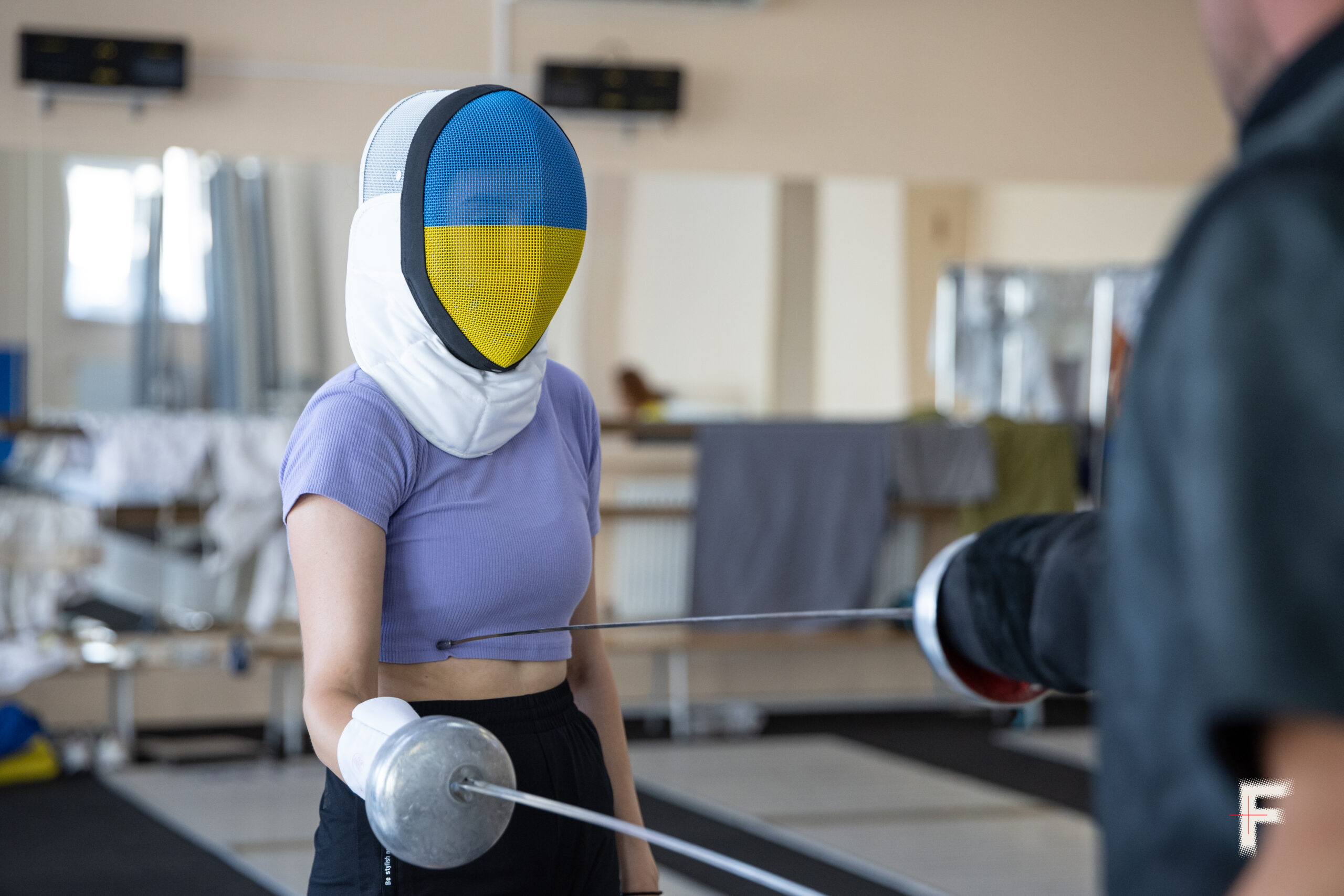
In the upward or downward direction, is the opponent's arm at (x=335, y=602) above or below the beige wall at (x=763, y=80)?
below

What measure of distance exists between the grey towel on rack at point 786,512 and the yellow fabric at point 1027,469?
524 millimetres

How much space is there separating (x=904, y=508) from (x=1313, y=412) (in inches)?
184

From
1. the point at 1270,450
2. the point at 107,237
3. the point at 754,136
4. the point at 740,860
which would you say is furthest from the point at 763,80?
the point at 1270,450

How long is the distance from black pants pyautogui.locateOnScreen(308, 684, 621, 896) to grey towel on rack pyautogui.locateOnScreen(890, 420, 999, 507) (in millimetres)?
3727

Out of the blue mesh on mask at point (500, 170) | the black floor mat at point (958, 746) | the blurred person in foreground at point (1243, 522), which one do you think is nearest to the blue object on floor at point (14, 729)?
the black floor mat at point (958, 746)

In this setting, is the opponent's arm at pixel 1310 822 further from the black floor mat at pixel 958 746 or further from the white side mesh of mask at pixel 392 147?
the black floor mat at pixel 958 746

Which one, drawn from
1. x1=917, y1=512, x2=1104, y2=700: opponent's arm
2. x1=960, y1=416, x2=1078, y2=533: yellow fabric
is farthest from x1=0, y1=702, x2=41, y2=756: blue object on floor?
x1=917, y1=512, x2=1104, y2=700: opponent's arm

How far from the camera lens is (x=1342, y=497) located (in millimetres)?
398

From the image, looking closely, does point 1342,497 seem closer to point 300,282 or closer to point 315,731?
point 315,731

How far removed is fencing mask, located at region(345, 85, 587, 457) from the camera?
1.12 meters

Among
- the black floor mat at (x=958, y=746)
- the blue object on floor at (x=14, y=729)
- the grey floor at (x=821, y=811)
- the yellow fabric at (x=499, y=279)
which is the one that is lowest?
the black floor mat at (x=958, y=746)

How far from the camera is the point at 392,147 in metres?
1.15

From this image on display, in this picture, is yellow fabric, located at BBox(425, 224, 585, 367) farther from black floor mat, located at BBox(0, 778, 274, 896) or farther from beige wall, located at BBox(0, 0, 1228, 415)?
beige wall, located at BBox(0, 0, 1228, 415)

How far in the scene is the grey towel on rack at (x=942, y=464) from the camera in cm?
486
